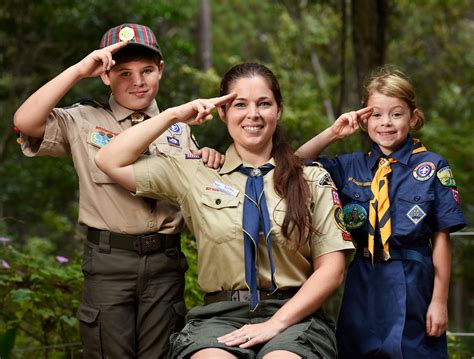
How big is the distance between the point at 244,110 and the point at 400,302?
114cm

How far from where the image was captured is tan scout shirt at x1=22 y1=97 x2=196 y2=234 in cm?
386

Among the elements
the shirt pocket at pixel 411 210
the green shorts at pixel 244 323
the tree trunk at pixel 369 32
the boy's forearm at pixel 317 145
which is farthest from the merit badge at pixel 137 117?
the tree trunk at pixel 369 32

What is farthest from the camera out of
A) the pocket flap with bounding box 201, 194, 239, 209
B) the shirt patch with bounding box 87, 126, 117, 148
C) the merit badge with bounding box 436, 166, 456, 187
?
the shirt patch with bounding box 87, 126, 117, 148

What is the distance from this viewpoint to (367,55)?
708 cm

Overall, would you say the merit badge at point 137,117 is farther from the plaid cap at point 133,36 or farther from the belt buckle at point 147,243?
the belt buckle at point 147,243

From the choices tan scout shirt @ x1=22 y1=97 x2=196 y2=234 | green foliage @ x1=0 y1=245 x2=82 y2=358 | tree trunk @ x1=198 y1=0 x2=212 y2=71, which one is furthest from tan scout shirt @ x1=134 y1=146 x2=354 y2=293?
tree trunk @ x1=198 y1=0 x2=212 y2=71

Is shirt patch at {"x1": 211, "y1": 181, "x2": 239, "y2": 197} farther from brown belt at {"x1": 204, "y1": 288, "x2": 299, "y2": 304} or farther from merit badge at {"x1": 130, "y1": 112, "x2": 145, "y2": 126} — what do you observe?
merit badge at {"x1": 130, "y1": 112, "x2": 145, "y2": 126}

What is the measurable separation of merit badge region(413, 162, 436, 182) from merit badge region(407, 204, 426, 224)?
0.47 feet

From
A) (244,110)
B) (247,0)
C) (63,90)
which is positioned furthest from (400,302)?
(247,0)

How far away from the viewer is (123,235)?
152 inches

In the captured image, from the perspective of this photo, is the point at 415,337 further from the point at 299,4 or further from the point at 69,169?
the point at 299,4

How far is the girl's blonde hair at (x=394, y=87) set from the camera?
384 cm

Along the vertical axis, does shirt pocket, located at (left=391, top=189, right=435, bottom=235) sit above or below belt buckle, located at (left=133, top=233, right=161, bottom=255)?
above

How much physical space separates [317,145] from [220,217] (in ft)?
2.40
